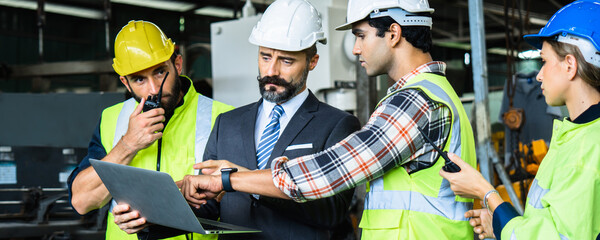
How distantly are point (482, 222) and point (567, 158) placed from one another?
1.07ft

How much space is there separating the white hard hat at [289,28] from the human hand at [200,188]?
21.8 inches

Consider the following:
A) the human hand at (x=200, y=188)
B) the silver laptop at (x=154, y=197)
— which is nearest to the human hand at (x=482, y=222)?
the silver laptop at (x=154, y=197)

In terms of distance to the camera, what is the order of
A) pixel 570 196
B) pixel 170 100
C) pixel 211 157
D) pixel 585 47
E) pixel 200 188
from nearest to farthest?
pixel 570 196 < pixel 585 47 < pixel 200 188 < pixel 211 157 < pixel 170 100

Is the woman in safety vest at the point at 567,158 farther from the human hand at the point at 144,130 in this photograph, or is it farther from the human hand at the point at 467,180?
the human hand at the point at 144,130

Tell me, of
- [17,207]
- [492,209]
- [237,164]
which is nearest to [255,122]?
[237,164]

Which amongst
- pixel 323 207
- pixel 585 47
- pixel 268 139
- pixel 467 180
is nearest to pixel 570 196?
pixel 467 180

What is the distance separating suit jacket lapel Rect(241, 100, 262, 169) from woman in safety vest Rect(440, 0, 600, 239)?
0.73 meters

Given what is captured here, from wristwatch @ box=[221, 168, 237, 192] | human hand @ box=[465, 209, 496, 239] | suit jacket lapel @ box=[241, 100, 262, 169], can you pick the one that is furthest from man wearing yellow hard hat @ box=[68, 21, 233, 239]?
human hand @ box=[465, 209, 496, 239]

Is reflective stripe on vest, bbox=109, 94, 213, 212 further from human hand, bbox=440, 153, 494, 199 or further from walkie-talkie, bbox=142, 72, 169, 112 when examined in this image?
human hand, bbox=440, 153, 494, 199

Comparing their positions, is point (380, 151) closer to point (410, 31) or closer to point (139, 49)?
point (410, 31)

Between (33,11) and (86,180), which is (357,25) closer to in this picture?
(86,180)

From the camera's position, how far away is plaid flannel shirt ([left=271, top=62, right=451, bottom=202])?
162 cm

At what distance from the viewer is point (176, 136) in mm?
2459

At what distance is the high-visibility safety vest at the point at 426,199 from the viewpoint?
1.67 meters
